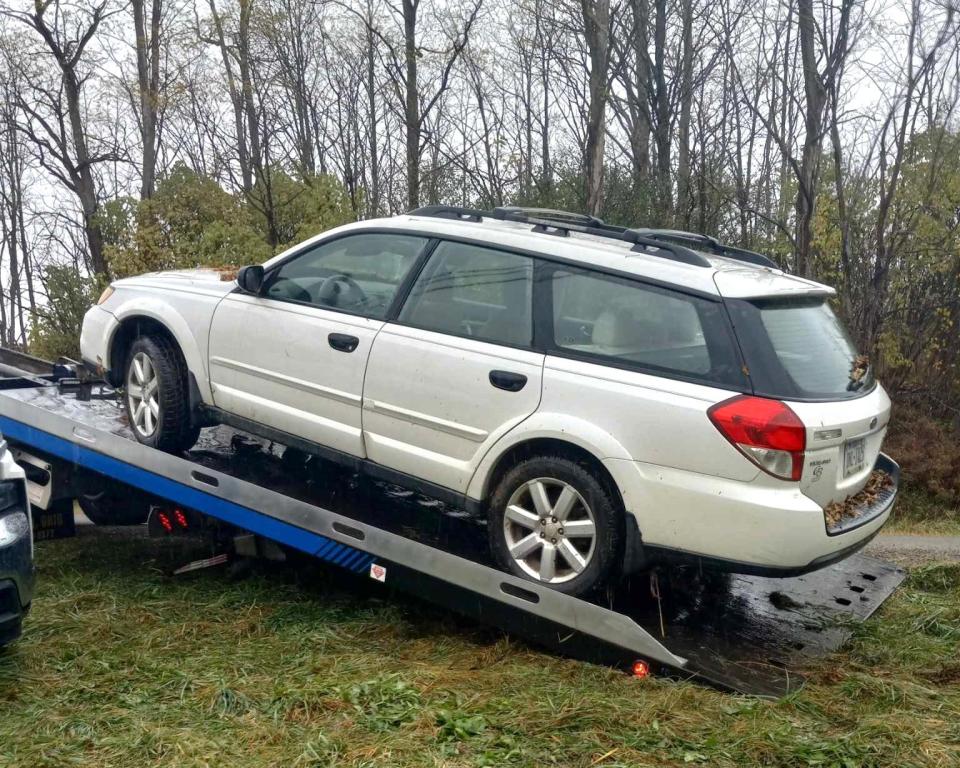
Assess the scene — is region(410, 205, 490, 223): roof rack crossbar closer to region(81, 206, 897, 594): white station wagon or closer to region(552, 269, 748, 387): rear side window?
region(81, 206, 897, 594): white station wagon

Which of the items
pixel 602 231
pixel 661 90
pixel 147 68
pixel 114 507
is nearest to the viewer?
pixel 602 231

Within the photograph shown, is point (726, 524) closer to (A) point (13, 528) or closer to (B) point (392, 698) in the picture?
(B) point (392, 698)

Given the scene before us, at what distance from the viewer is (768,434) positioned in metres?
3.53

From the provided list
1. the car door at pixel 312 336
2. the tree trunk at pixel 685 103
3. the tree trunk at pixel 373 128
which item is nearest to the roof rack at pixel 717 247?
the car door at pixel 312 336

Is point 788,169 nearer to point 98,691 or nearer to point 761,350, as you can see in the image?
point 761,350

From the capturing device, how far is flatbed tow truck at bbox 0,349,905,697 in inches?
147

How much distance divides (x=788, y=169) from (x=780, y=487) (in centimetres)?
1261

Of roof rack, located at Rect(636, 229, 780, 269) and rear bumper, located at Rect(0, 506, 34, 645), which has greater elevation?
roof rack, located at Rect(636, 229, 780, 269)

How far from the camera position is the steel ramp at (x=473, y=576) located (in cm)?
371

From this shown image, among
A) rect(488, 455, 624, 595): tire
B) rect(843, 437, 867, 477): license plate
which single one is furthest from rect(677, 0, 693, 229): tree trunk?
rect(488, 455, 624, 595): tire

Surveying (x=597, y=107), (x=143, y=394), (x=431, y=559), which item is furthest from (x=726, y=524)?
(x=597, y=107)

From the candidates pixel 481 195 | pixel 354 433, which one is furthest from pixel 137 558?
pixel 481 195

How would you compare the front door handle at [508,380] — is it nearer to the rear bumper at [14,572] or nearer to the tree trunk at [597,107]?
the rear bumper at [14,572]

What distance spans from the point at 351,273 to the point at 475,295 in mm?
808
